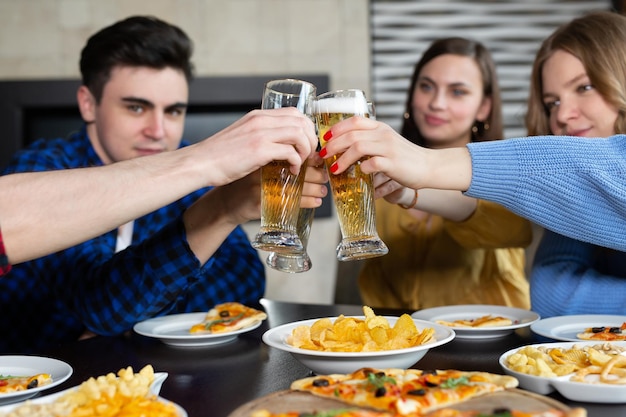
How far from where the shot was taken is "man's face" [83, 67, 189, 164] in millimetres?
2398

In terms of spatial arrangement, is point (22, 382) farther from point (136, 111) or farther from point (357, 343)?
point (136, 111)

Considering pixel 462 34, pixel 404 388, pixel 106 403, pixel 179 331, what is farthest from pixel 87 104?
pixel 462 34

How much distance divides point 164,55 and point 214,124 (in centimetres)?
169

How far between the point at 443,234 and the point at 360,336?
158 centimetres

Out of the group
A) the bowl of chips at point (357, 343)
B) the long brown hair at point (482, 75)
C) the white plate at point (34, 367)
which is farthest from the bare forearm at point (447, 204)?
the white plate at point (34, 367)

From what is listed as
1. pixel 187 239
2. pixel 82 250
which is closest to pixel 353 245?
pixel 187 239

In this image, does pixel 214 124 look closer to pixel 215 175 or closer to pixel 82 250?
pixel 82 250

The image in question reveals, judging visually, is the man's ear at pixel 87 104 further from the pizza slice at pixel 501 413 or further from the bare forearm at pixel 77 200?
the pizza slice at pixel 501 413

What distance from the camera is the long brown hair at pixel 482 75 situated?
2887 millimetres

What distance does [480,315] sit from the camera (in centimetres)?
165

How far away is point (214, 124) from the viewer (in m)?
4.12

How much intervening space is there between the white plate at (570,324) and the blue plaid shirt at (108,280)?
Result: 0.75m

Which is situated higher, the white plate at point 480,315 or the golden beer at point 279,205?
the golden beer at point 279,205

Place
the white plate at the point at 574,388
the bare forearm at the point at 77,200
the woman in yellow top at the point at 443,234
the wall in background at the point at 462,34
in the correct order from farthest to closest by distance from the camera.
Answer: the wall in background at the point at 462,34 → the woman in yellow top at the point at 443,234 → the bare forearm at the point at 77,200 → the white plate at the point at 574,388
